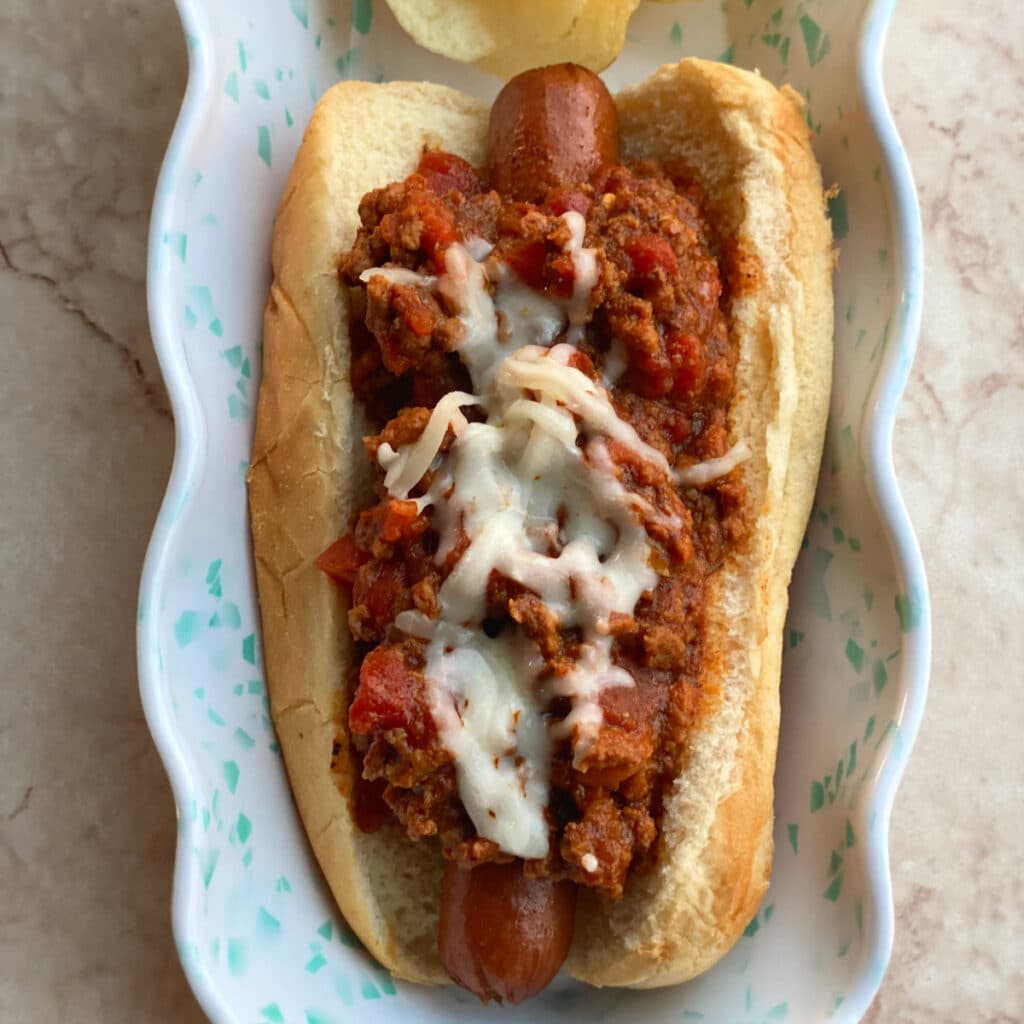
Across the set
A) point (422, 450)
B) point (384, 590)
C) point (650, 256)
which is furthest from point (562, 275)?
point (384, 590)

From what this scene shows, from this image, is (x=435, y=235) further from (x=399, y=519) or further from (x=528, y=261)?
(x=399, y=519)

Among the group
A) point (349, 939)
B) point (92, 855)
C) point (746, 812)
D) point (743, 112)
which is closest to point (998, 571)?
point (746, 812)

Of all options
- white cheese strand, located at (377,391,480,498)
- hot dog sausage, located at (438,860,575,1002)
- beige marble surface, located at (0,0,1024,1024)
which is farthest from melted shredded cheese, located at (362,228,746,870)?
beige marble surface, located at (0,0,1024,1024)

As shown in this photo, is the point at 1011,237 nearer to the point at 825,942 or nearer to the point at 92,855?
the point at 825,942

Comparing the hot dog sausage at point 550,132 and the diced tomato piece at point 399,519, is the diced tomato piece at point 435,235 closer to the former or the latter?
the hot dog sausage at point 550,132

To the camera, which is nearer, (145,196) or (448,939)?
(448,939)
